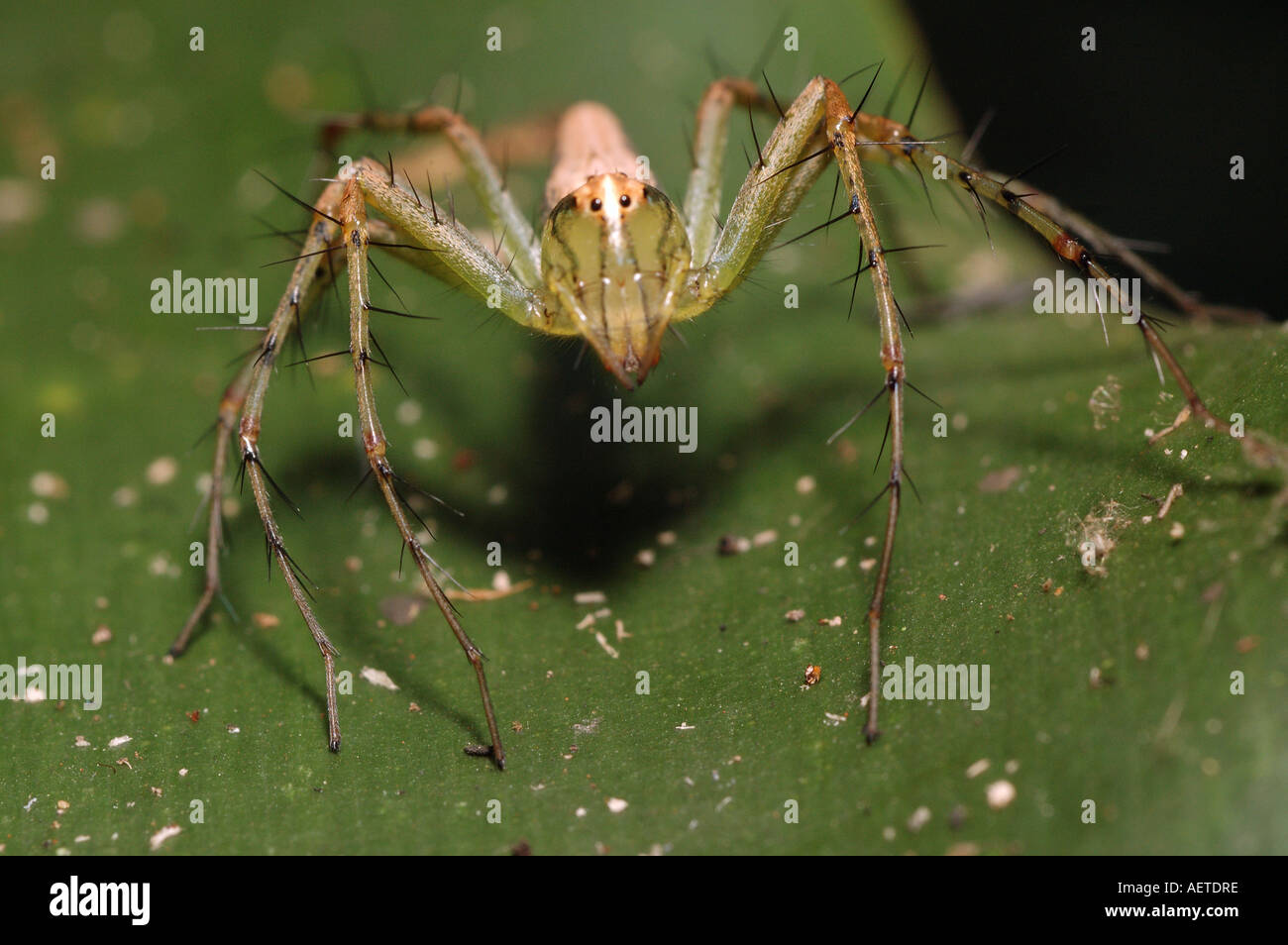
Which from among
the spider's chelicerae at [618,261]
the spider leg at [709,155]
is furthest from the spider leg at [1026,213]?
the spider leg at [709,155]

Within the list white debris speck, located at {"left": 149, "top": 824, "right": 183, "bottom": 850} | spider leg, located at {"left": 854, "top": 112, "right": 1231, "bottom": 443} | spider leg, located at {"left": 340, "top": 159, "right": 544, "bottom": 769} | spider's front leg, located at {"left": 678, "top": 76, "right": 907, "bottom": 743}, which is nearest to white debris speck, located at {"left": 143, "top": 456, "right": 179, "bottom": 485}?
spider leg, located at {"left": 340, "top": 159, "right": 544, "bottom": 769}

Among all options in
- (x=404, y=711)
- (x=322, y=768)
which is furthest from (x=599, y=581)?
(x=322, y=768)

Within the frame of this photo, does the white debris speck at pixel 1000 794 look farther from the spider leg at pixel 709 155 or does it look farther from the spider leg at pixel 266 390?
the spider leg at pixel 709 155

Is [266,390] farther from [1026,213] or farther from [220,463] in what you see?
[1026,213]

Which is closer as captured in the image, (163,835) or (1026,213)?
(163,835)

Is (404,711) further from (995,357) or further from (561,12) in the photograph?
(561,12)

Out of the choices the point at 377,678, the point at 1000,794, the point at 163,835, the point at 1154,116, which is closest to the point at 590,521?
the point at 377,678
